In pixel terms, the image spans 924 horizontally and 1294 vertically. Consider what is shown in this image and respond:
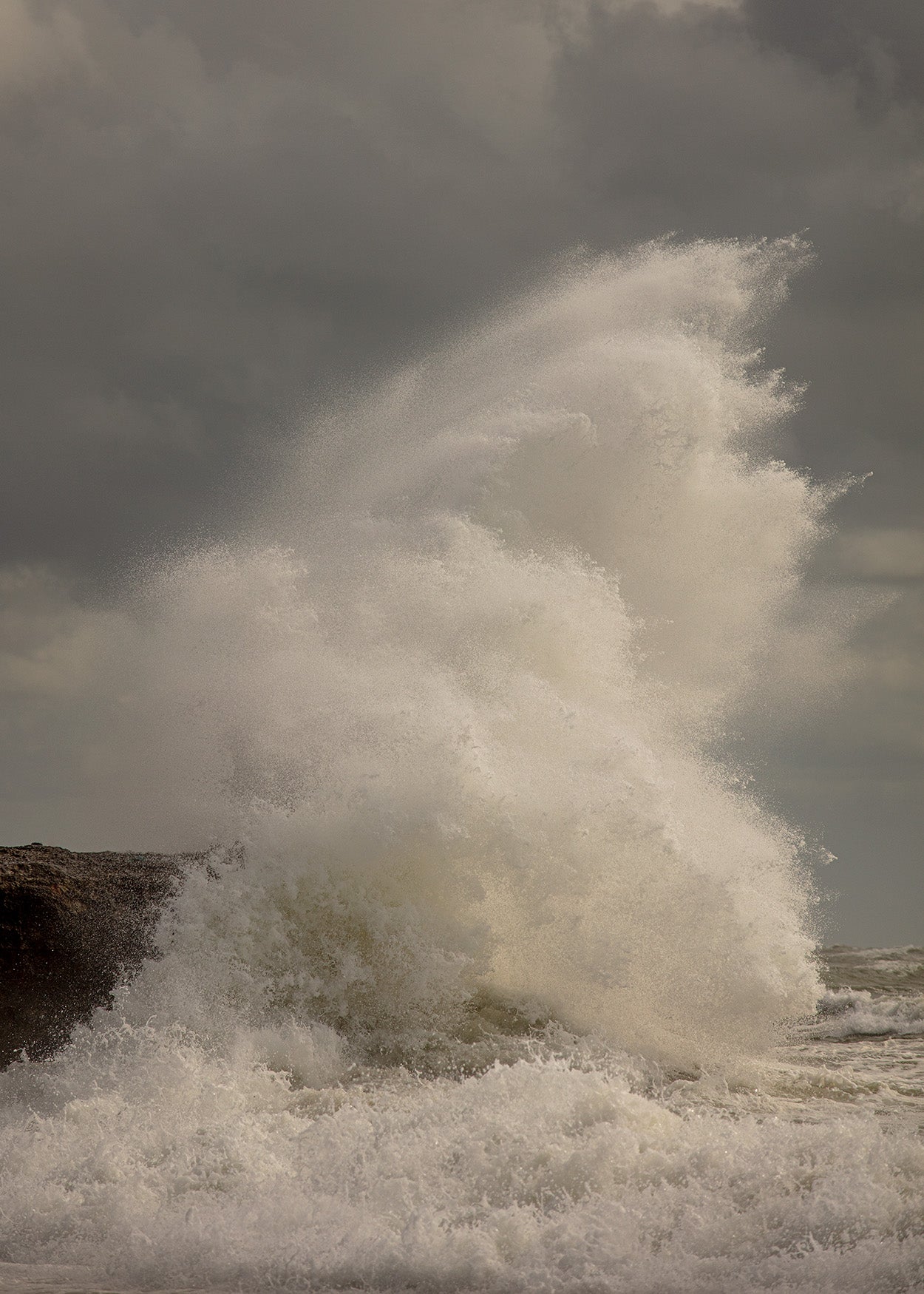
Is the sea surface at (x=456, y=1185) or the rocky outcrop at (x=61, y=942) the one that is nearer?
the sea surface at (x=456, y=1185)

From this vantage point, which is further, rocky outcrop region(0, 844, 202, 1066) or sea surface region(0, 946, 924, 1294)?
rocky outcrop region(0, 844, 202, 1066)

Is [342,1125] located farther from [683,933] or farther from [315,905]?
[683,933]

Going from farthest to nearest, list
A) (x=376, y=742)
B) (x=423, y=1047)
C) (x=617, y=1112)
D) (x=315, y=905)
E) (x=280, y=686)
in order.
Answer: (x=280, y=686) < (x=376, y=742) < (x=315, y=905) < (x=423, y=1047) < (x=617, y=1112)

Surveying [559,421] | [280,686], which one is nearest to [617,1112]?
[280,686]

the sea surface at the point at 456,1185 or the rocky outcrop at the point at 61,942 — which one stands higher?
the rocky outcrop at the point at 61,942

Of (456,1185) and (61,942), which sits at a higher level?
(61,942)

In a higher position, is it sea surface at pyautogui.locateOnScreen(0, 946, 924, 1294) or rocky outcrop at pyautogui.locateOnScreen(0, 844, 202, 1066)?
rocky outcrop at pyautogui.locateOnScreen(0, 844, 202, 1066)

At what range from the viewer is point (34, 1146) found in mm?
6773

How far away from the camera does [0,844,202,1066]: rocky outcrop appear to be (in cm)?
890

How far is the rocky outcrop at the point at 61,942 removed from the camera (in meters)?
8.90

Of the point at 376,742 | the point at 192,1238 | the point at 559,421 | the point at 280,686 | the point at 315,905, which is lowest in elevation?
the point at 192,1238

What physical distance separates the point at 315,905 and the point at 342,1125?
3161mm

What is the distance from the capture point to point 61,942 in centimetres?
951

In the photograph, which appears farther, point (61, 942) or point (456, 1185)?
point (61, 942)
